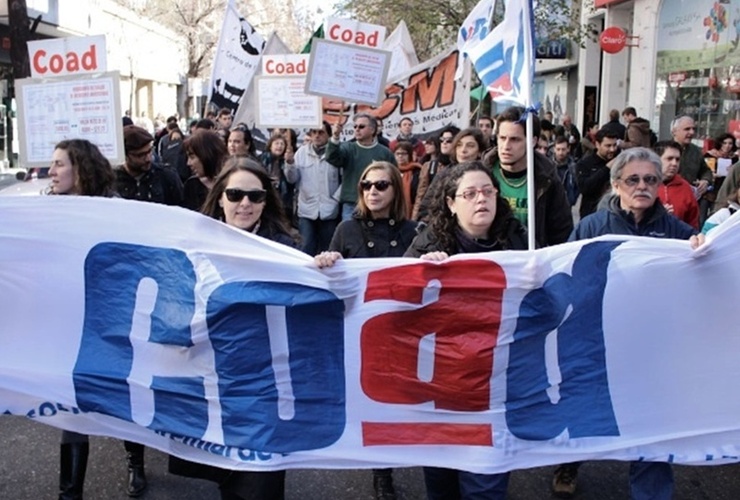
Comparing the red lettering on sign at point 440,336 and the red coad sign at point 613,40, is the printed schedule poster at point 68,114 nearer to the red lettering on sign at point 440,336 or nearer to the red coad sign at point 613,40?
the red lettering on sign at point 440,336

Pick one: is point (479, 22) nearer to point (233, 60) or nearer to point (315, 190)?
point (315, 190)

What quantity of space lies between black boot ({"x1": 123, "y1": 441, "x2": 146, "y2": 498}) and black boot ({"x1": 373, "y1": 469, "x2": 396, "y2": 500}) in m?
1.18

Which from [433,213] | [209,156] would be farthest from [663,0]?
[433,213]

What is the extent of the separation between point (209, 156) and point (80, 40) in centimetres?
108

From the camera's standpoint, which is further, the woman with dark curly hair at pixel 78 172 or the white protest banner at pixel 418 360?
the woman with dark curly hair at pixel 78 172

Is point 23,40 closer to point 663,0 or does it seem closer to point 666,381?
point 666,381

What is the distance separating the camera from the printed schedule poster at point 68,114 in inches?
192

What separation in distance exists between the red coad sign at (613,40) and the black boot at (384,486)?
1582 cm

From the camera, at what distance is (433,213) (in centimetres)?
359

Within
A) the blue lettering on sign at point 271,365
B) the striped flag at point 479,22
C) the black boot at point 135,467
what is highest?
the striped flag at point 479,22

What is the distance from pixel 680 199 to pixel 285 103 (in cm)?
425

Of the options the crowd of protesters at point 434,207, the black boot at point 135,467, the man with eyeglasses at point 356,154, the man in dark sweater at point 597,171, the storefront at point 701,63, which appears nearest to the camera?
the crowd of protesters at point 434,207

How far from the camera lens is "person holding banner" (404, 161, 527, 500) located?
11.1ft

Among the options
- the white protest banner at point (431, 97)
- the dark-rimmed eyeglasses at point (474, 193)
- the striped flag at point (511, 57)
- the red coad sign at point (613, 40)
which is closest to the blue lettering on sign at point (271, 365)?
the dark-rimmed eyeglasses at point (474, 193)
